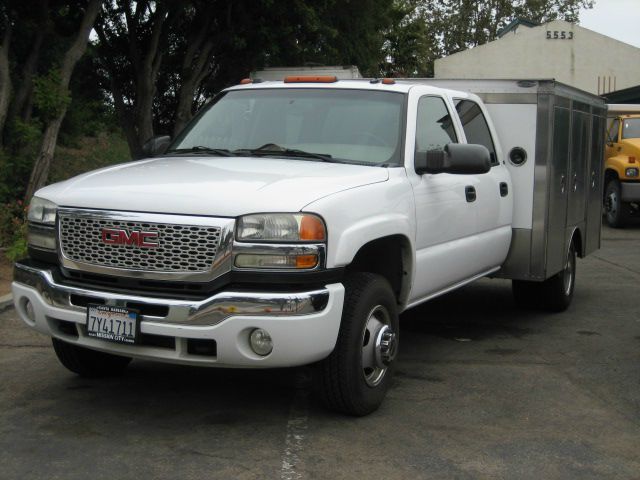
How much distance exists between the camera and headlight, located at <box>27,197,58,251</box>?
505 cm

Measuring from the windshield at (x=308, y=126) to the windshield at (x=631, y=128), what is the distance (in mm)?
12414

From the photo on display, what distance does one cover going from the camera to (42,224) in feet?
16.7

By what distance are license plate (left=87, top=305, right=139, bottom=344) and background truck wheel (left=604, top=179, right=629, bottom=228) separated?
44.4 ft

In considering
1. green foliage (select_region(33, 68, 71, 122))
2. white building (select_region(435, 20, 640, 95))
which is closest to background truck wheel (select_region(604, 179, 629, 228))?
green foliage (select_region(33, 68, 71, 122))

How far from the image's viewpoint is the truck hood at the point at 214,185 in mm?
4590

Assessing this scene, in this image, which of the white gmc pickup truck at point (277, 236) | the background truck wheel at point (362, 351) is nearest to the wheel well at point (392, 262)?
the white gmc pickup truck at point (277, 236)

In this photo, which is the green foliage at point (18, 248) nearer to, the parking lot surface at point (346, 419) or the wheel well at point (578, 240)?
the parking lot surface at point (346, 419)

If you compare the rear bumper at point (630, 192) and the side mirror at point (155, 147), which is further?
the rear bumper at point (630, 192)

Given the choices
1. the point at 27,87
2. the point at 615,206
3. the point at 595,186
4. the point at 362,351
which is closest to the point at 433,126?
the point at 362,351

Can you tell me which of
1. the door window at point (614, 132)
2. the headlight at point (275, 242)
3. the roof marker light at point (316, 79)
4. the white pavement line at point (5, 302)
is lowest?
the white pavement line at point (5, 302)

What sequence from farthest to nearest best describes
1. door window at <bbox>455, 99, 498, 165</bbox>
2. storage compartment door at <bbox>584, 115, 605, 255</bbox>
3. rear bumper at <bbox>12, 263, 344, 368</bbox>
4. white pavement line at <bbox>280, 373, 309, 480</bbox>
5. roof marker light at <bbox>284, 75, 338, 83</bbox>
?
storage compartment door at <bbox>584, 115, 605, 255</bbox> < door window at <bbox>455, 99, 498, 165</bbox> < roof marker light at <bbox>284, 75, 338, 83</bbox> < rear bumper at <bbox>12, 263, 344, 368</bbox> < white pavement line at <bbox>280, 373, 309, 480</bbox>

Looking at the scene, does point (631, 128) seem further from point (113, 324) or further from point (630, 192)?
point (113, 324)

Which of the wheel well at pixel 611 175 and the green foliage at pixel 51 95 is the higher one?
the green foliage at pixel 51 95

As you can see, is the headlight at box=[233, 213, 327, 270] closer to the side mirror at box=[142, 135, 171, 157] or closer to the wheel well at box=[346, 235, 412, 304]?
the wheel well at box=[346, 235, 412, 304]
